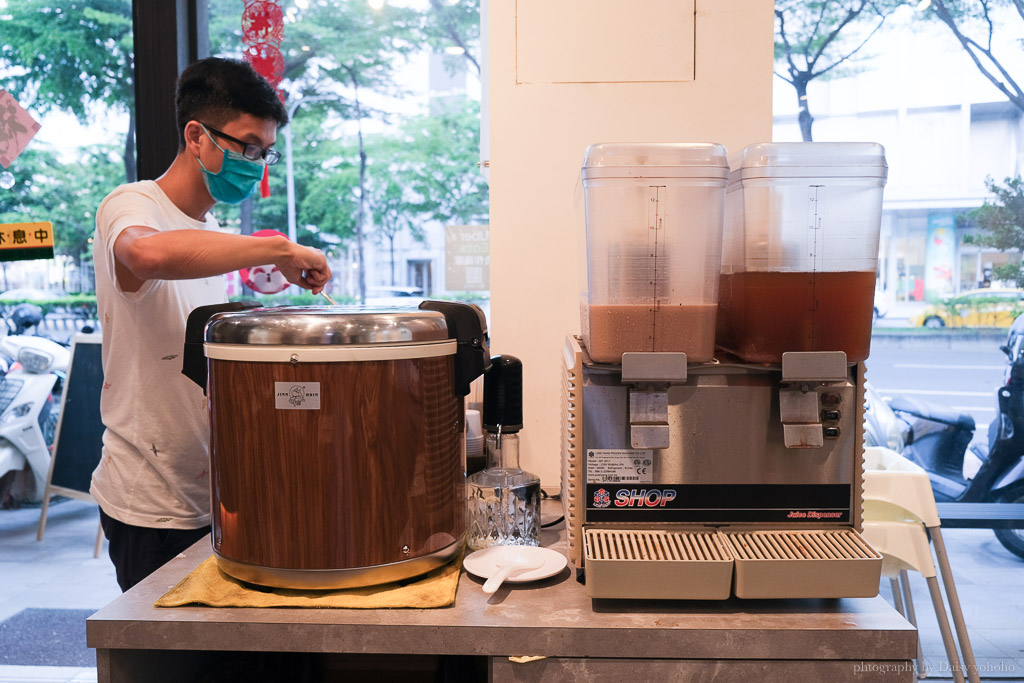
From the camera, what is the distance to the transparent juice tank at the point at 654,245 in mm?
1074

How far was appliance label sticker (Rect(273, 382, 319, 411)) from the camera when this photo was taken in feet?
3.26

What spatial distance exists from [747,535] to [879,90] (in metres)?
2.01

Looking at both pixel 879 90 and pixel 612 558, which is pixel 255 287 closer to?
pixel 612 558

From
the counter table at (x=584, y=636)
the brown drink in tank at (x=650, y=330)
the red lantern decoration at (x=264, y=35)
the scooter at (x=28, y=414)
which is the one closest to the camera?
the counter table at (x=584, y=636)

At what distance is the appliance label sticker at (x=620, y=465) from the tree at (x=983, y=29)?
221 cm

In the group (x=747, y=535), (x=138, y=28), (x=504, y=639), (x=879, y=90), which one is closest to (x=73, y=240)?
(x=138, y=28)

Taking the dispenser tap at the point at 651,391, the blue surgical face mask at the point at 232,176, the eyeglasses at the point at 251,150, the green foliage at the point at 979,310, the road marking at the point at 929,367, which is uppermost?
the eyeglasses at the point at 251,150

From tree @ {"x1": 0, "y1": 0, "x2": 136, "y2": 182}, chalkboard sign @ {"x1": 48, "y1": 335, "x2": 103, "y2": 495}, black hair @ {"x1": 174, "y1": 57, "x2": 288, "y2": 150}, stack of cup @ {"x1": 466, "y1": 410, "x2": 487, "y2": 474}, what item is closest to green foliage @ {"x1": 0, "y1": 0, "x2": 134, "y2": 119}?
tree @ {"x1": 0, "y1": 0, "x2": 136, "y2": 182}

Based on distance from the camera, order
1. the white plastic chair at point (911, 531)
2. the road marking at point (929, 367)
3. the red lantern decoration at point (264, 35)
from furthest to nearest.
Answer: the road marking at point (929, 367) → the red lantern decoration at point (264, 35) → the white plastic chair at point (911, 531)

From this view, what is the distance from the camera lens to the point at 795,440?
3.42 feet

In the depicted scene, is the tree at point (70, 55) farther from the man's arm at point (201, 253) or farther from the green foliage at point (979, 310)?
the green foliage at point (979, 310)

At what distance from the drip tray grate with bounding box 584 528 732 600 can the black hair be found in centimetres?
116

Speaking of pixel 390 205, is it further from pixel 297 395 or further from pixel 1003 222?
pixel 1003 222

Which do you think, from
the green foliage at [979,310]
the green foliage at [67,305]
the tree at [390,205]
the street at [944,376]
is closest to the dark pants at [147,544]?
the tree at [390,205]
